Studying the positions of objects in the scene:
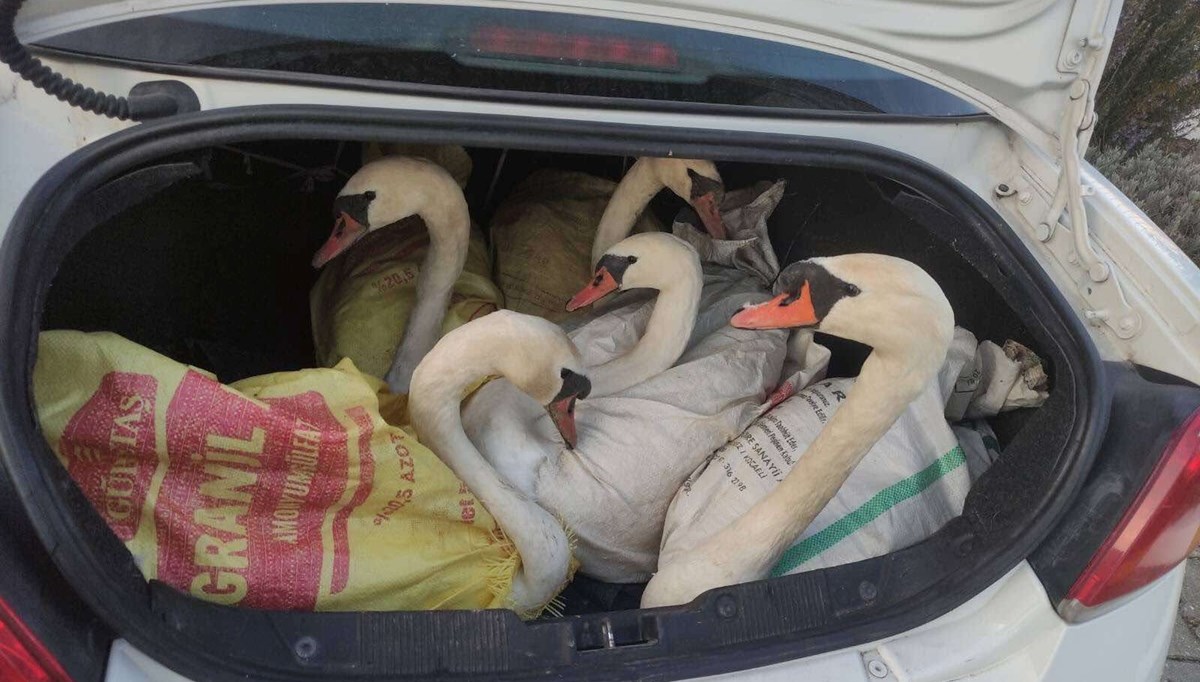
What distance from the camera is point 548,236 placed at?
2.71 metres

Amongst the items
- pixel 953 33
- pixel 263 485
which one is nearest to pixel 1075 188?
pixel 953 33

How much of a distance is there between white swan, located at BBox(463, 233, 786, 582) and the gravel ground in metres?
1.47

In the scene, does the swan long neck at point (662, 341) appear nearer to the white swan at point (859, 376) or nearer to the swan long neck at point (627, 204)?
the swan long neck at point (627, 204)

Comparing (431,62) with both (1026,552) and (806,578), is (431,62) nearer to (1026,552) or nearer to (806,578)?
(806,578)

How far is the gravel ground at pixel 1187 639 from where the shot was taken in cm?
245

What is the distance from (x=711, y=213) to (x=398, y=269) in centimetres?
88

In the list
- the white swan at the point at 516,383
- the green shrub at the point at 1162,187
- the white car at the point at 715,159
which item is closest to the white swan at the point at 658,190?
the white swan at the point at 516,383

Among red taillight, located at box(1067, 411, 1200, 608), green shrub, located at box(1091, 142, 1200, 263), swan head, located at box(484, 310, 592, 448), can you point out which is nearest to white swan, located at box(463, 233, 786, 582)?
swan head, located at box(484, 310, 592, 448)

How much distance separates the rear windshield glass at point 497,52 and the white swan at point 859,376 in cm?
34

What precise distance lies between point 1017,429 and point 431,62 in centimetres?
138

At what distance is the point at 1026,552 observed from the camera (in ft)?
4.25

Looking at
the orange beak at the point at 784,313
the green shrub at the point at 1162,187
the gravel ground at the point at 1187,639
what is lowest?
the gravel ground at the point at 1187,639

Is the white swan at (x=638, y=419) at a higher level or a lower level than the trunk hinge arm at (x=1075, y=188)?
lower

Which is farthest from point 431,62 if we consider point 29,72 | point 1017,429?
point 1017,429
